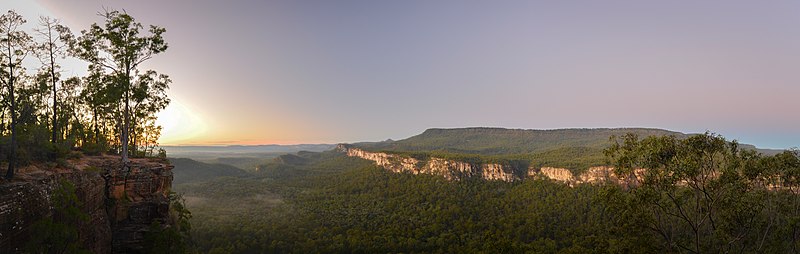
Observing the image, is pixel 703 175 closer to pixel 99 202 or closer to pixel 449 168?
pixel 99 202

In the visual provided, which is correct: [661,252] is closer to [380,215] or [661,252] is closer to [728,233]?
[728,233]

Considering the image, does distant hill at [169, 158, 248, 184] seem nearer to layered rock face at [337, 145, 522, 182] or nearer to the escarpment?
layered rock face at [337, 145, 522, 182]

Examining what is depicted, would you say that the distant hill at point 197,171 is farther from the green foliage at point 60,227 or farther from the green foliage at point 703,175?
the green foliage at point 703,175

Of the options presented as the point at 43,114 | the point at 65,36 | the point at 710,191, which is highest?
the point at 65,36

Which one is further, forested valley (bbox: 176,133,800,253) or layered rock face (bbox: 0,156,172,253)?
forested valley (bbox: 176,133,800,253)

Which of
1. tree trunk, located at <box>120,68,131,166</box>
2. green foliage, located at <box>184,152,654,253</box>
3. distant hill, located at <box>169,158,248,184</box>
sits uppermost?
tree trunk, located at <box>120,68,131,166</box>

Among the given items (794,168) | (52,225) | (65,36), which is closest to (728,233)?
(794,168)

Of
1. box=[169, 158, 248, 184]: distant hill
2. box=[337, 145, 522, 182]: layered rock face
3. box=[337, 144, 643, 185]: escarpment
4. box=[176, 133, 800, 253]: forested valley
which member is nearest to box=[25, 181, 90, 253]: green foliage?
box=[176, 133, 800, 253]: forested valley
